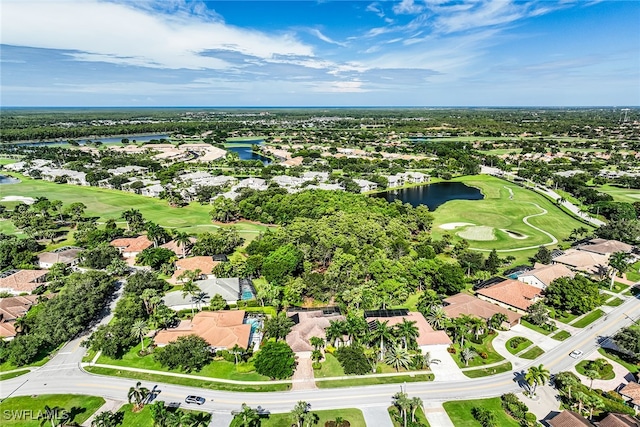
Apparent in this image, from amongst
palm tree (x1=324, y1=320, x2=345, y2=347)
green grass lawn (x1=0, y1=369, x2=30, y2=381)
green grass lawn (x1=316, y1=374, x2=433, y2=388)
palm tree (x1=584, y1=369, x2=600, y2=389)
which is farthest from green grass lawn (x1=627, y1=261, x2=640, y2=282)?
green grass lawn (x1=0, y1=369, x2=30, y2=381)

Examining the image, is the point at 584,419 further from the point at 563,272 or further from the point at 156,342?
the point at 156,342

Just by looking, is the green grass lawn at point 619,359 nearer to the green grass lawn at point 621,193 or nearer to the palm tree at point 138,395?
the palm tree at point 138,395

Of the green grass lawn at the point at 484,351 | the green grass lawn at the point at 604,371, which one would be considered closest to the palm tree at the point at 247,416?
the green grass lawn at the point at 484,351

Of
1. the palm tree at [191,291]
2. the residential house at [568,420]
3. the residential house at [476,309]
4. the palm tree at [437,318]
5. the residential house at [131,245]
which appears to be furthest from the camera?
the residential house at [131,245]

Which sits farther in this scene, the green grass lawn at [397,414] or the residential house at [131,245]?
the residential house at [131,245]

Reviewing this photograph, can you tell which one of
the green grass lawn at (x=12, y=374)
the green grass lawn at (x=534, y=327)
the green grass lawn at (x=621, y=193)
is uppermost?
the green grass lawn at (x=621, y=193)

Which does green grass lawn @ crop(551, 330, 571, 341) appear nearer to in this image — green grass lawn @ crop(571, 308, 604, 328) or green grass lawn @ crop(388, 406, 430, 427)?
green grass lawn @ crop(571, 308, 604, 328)

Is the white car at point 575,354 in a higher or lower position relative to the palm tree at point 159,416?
lower
